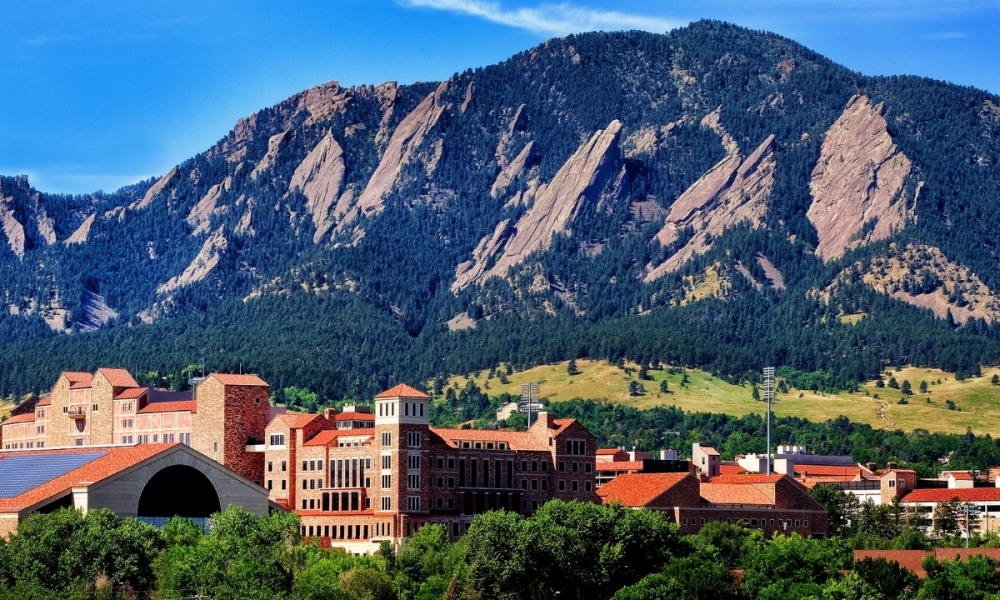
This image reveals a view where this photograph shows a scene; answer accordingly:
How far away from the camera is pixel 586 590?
594 feet

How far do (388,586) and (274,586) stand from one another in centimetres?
1362

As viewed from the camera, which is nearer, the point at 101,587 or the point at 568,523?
the point at 101,587

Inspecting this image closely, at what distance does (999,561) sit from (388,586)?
58909mm

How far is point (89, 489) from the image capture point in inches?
7638

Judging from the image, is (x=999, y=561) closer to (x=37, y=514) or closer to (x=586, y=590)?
(x=586, y=590)

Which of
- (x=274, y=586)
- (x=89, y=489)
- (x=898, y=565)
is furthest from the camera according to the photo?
(x=89, y=489)

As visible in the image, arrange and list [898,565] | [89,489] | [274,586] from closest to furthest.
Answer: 1. [274,586]
2. [898,565]
3. [89,489]

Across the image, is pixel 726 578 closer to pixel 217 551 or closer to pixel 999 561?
pixel 999 561

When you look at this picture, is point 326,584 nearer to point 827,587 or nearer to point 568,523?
point 568,523

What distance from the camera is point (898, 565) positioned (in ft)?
586

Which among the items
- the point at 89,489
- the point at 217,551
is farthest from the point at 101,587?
the point at 89,489

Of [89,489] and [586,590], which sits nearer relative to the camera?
[586,590]

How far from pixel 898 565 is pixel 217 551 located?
63.1 m

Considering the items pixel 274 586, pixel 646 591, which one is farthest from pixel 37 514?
pixel 646 591
